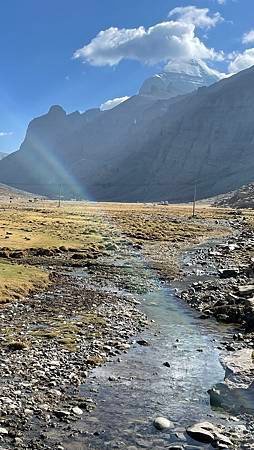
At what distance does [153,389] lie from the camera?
60.5 feet

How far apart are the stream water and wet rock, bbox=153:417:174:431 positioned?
7.2 inches

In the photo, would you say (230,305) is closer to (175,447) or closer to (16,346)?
(16,346)

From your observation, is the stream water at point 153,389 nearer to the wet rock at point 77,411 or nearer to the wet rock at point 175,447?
the wet rock at point 175,447

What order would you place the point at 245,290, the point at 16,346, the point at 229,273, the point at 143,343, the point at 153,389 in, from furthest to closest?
the point at 229,273, the point at 245,290, the point at 143,343, the point at 16,346, the point at 153,389

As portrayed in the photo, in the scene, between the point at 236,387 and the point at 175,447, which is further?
the point at 236,387

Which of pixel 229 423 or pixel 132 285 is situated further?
pixel 132 285

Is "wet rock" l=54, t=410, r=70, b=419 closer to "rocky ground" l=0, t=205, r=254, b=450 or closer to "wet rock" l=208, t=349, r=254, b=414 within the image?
"rocky ground" l=0, t=205, r=254, b=450

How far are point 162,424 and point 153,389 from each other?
9.80 ft

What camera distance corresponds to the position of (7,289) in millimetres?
32531

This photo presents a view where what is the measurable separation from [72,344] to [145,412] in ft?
22.8

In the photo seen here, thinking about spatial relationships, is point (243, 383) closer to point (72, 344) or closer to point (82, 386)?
point (82, 386)

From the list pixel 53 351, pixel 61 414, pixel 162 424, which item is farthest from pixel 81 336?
pixel 162 424

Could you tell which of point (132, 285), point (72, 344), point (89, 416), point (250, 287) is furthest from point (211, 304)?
point (89, 416)

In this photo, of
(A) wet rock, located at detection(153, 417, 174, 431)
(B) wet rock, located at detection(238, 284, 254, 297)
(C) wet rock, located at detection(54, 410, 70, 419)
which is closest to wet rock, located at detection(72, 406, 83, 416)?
(C) wet rock, located at detection(54, 410, 70, 419)
